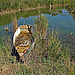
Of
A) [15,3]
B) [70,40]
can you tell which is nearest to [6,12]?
[15,3]

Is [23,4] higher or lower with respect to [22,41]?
higher

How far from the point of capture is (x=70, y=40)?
30.2 feet

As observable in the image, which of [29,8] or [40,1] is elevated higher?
[40,1]

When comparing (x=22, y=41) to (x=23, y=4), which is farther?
(x=23, y=4)

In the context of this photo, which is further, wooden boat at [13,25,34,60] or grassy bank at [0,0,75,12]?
grassy bank at [0,0,75,12]

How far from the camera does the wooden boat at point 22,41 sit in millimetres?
6785

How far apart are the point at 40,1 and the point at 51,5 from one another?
405 centimetres

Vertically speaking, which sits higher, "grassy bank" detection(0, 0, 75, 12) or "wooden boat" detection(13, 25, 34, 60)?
"grassy bank" detection(0, 0, 75, 12)

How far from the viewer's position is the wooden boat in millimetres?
6785

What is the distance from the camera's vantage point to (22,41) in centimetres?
883

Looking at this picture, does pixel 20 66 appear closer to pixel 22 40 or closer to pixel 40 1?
pixel 22 40

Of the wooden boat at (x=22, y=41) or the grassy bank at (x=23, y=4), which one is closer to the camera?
the wooden boat at (x=22, y=41)

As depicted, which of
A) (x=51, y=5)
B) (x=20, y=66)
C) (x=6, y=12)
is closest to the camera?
(x=20, y=66)

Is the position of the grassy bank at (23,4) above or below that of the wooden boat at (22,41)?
above
